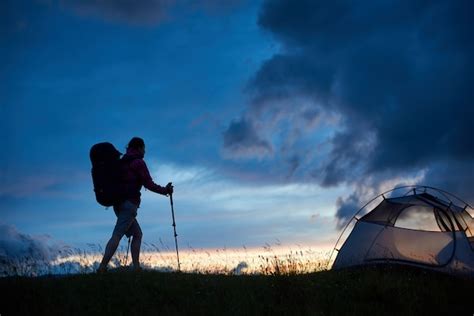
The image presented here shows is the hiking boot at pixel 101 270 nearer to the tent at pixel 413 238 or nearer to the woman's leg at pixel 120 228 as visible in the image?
the woman's leg at pixel 120 228

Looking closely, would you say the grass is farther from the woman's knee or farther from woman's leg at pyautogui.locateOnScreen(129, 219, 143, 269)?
the woman's knee

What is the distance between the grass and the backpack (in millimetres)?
1796

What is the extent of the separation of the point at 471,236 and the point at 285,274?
6672mm

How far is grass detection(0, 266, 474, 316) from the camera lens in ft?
30.8

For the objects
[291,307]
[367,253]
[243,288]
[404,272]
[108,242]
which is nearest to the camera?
[291,307]

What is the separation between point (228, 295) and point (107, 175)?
4.37 m

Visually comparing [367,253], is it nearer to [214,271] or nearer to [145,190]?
[214,271]

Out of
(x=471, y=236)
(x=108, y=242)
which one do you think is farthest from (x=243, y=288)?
(x=471, y=236)

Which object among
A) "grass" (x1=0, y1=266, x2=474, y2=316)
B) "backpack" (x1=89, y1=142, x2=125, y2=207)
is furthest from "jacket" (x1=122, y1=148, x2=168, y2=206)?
"grass" (x1=0, y1=266, x2=474, y2=316)

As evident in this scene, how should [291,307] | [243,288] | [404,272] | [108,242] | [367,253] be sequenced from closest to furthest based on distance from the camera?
[291,307]
[243,288]
[108,242]
[404,272]
[367,253]

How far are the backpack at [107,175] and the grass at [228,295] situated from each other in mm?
1796

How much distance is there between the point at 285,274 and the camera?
11438 mm

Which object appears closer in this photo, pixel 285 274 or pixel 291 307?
pixel 291 307

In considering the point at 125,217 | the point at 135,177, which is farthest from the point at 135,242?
the point at 135,177
